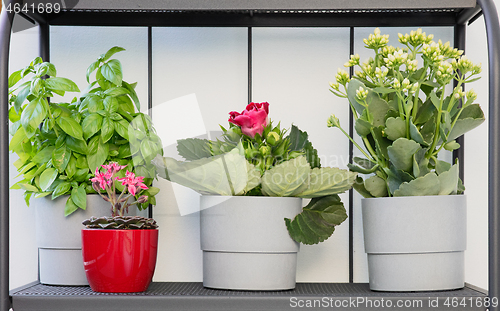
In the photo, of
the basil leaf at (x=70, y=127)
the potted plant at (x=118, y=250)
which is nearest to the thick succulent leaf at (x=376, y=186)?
the potted plant at (x=118, y=250)

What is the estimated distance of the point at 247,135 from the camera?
2.33ft

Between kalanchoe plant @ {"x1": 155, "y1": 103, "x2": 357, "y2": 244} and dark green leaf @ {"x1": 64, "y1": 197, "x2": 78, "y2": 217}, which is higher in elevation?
kalanchoe plant @ {"x1": 155, "y1": 103, "x2": 357, "y2": 244}

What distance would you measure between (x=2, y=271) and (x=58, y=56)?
478 mm

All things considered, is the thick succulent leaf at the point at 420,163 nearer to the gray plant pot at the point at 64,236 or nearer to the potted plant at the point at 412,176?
the potted plant at the point at 412,176

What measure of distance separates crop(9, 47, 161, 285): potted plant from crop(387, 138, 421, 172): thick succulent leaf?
380 millimetres

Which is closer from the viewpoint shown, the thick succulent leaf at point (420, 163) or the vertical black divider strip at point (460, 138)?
the thick succulent leaf at point (420, 163)

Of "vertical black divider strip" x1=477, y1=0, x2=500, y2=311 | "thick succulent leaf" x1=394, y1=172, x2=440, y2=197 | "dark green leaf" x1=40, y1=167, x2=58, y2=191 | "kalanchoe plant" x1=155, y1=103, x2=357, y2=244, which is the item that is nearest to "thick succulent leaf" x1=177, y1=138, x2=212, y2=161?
"kalanchoe plant" x1=155, y1=103, x2=357, y2=244

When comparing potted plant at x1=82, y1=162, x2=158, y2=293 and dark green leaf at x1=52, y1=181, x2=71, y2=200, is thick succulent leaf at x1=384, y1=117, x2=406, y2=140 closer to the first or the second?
potted plant at x1=82, y1=162, x2=158, y2=293

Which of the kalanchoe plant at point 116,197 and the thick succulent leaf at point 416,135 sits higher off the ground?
the thick succulent leaf at point 416,135

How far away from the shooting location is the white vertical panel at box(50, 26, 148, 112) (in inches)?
36.1

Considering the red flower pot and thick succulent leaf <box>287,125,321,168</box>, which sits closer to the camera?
the red flower pot

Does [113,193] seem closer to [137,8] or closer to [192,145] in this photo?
[192,145]

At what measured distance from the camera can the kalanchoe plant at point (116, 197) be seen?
650 mm

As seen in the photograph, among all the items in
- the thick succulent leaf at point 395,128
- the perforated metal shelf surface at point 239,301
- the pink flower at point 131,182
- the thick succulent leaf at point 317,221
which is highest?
the thick succulent leaf at point 395,128
